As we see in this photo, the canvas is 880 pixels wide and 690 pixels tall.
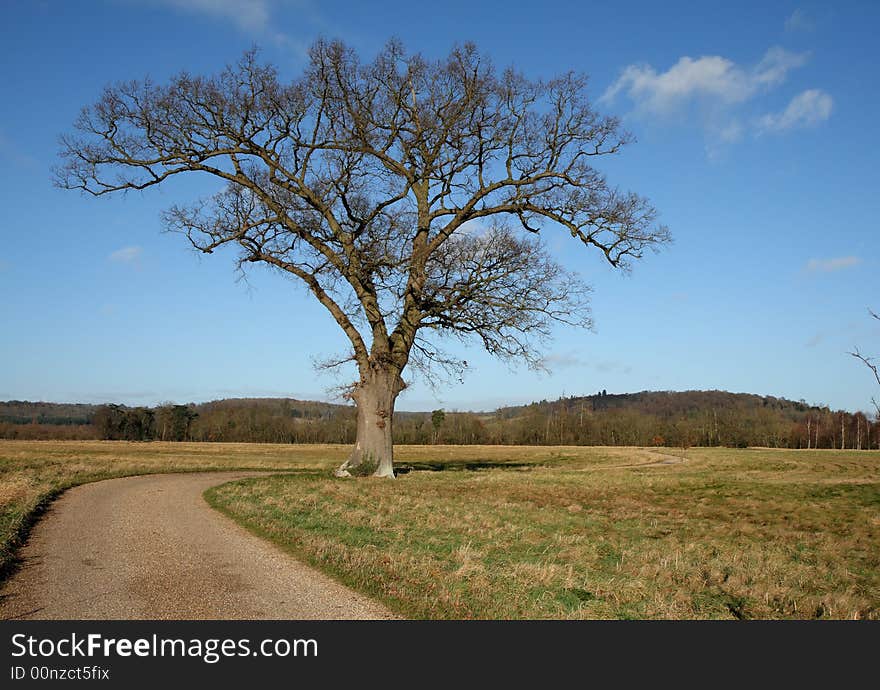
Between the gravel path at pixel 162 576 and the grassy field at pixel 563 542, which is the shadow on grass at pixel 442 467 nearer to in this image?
the grassy field at pixel 563 542

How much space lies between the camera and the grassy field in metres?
8.34

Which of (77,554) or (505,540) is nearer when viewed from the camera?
(77,554)

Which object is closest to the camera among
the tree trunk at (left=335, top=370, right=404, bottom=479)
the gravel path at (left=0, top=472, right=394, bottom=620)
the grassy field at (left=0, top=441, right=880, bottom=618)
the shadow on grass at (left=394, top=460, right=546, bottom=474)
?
the gravel path at (left=0, top=472, right=394, bottom=620)

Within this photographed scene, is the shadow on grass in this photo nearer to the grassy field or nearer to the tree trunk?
the tree trunk

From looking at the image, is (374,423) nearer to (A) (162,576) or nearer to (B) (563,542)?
(B) (563,542)

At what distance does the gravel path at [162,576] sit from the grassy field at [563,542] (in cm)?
53

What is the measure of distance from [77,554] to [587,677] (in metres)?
8.23

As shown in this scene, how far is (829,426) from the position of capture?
12569 cm

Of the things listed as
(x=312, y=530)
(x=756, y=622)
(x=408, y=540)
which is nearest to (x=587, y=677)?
(x=756, y=622)

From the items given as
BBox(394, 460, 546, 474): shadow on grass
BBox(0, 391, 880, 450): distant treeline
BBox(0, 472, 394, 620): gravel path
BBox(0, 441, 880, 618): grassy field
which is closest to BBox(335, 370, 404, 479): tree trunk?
BBox(0, 441, 880, 618): grassy field

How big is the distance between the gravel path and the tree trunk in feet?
34.1

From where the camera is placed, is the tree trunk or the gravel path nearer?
the gravel path

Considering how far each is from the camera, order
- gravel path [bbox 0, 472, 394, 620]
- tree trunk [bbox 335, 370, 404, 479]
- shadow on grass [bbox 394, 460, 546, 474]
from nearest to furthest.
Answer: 1. gravel path [bbox 0, 472, 394, 620]
2. tree trunk [bbox 335, 370, 404, 479]
3. shadow on grass [bbox 394, 460, 546, 474]

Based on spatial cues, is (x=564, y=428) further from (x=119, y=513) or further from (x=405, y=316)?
(x=119, y=513)
